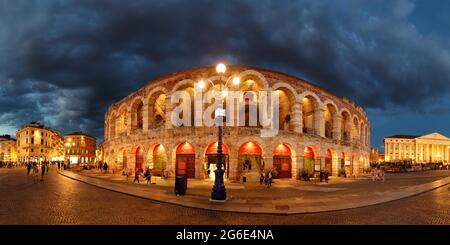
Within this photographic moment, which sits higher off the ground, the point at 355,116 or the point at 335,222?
the point at 355,116

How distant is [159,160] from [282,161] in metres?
13.7

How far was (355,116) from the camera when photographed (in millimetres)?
40594

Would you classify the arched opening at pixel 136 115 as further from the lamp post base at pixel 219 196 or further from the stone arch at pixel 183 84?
the lamp post base at pixel 219 196

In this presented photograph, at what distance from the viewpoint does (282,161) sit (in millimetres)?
27703

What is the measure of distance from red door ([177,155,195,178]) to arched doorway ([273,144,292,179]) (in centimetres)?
838

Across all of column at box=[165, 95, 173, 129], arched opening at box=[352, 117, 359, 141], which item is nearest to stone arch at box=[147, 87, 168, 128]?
column at box=[165, 95, 173, 129]

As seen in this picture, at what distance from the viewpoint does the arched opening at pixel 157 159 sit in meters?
29.7

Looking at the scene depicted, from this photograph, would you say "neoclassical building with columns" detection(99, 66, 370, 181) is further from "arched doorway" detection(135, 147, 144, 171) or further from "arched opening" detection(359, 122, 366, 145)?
"arched opening" detection(359, 122, 366, 145)

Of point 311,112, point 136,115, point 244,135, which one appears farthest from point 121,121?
point 311,112

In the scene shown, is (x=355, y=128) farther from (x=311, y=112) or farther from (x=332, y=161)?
(x=311, y=112)

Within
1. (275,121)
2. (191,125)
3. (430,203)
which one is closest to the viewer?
(430,203)

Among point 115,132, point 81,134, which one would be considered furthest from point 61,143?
point 115,132
